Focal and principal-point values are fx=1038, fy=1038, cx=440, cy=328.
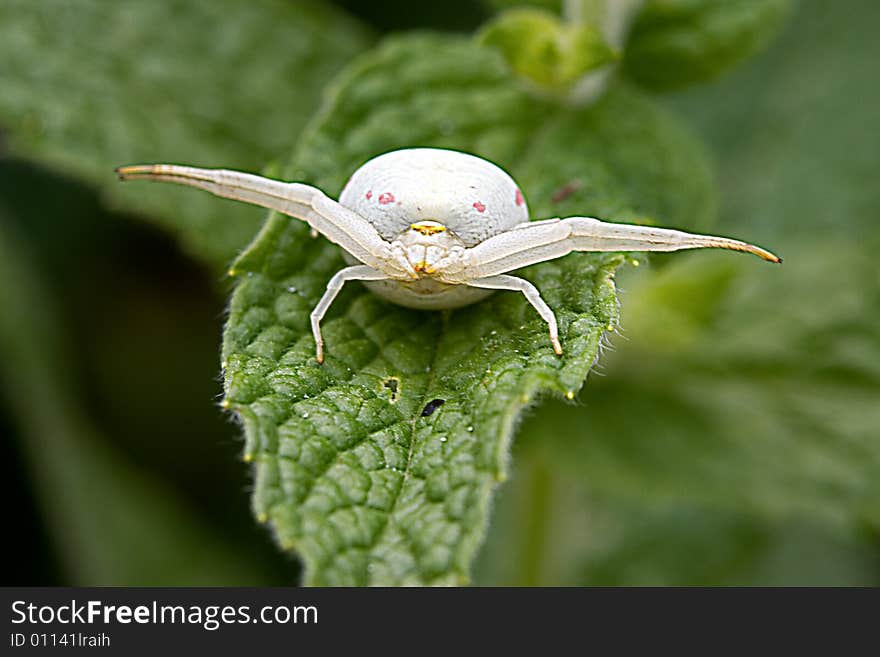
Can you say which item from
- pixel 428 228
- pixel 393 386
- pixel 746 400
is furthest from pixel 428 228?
pixel 746 400

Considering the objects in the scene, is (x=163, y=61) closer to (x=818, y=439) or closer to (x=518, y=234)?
(x=518, y=234)

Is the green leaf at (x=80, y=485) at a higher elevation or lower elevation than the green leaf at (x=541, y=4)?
lower

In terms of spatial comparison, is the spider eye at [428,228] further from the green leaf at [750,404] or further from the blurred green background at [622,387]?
the blurred green background at [622,387]

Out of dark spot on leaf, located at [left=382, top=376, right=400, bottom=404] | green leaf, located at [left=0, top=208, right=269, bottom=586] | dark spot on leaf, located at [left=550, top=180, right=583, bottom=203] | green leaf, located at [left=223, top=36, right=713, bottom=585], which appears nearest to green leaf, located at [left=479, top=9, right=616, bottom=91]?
green leaf, located at [left=223, top=36, right=713, bottom=585]

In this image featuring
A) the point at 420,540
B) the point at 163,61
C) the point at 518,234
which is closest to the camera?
the point at 420,540

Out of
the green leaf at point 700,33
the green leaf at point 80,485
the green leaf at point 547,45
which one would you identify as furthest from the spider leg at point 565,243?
the green leaf at point 80,485

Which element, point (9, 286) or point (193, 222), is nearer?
point (193, 222)

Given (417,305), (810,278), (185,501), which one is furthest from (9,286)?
(810,278)

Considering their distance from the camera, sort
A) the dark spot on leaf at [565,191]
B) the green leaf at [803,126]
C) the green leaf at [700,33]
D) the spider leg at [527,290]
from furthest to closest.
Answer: the green leaf at [803,126] → the green leaf at [700,33] → the dark spot on leaf at [565,191] → the spider leg at [527,290]
